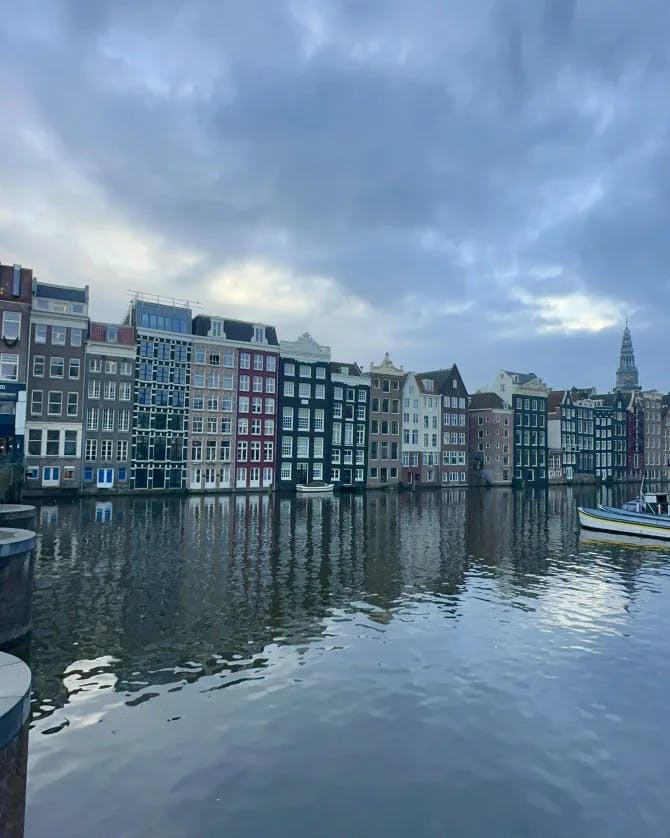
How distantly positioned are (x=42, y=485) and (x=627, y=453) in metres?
137

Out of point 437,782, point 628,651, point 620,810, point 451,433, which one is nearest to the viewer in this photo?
point 620,810

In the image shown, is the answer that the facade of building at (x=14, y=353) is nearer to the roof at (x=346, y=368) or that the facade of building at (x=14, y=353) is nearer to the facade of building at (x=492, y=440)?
the roof at (x=346, y=368)

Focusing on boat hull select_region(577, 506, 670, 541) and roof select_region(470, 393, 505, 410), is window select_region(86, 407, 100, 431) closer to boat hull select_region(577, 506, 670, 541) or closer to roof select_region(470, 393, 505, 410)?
boat hull select_region(577, 506, 670, 541)

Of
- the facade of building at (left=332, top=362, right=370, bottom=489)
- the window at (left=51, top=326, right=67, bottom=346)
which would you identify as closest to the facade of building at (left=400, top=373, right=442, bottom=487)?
the facade of building at (left=332, top=362, right=370, bottom=489)

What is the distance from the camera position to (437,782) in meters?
12.7

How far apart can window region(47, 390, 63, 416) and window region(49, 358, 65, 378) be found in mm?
2120

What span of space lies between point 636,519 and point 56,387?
218 feet

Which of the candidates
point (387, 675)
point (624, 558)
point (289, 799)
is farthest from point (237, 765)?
point (624, 558)

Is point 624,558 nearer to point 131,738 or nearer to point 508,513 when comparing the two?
point 508,513

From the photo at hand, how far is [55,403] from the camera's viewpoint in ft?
246

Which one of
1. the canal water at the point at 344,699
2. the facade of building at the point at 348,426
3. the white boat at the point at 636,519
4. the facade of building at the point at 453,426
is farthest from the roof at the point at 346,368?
the canal water at the point at 344,699

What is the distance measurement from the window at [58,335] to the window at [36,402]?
21.5ft

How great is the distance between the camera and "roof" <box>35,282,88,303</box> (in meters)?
75.4

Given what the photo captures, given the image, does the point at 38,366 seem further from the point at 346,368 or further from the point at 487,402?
the point at 487,402
